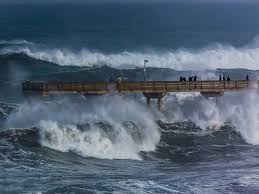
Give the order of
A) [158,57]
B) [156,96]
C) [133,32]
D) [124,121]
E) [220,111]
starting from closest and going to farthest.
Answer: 1. [124,121]
2. [156,96]
3. [220,111]
4. [158,57]
5. [133,32]

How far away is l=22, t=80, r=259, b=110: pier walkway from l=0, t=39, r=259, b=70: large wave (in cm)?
3218

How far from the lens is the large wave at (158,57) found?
9375 cm

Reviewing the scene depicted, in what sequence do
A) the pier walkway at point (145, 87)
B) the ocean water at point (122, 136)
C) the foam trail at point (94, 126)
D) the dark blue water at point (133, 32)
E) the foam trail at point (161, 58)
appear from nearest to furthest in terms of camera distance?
the ocean water at point (122, 136), the foam trail at point (94, 126), the pier walkway at point (145, 87), the foam trail at point (161, 58), the dark blue water at point (133, 32)

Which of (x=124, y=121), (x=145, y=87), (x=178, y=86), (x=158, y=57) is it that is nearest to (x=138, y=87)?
(x=145, y=87)

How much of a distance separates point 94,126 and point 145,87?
6.73m

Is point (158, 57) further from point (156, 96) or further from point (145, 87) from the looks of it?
point (145, 87)

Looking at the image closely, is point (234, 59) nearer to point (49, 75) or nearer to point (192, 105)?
point (49, 75)

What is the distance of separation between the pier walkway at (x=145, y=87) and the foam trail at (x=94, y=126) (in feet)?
3.11

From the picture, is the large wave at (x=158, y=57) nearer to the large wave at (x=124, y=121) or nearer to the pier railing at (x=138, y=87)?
the large wave at (x=124, y=121)

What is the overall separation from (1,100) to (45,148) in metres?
16.1

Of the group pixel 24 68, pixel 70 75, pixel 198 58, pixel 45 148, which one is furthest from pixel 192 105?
pixel 198 58

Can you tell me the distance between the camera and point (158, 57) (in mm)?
100188

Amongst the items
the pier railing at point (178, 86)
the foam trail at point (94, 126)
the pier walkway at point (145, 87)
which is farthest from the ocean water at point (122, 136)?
the pier railing at point (178, 86)

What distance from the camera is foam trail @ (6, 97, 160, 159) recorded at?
162 feet
